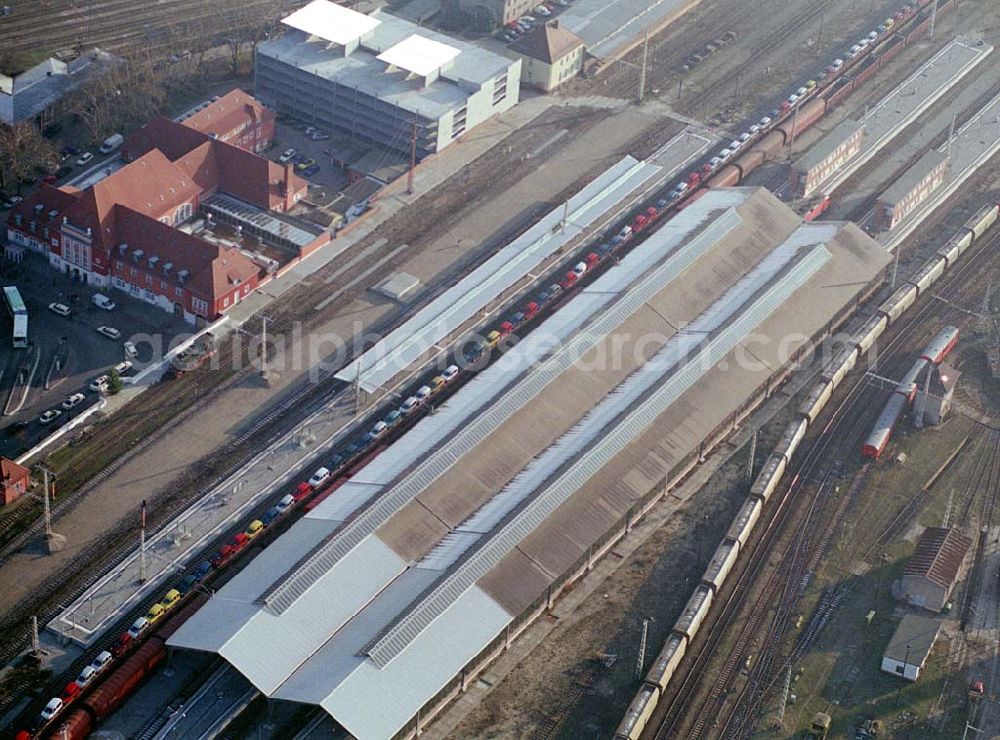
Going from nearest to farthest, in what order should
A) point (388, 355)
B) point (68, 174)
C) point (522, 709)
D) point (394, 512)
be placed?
point (522, 709) → point (394, 512) → point (388, 355) → point (68, 174)

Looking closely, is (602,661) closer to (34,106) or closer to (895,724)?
(895,724)

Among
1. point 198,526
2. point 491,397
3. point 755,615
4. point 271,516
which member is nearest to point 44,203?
point 198,526

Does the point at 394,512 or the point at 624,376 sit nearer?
the point at 394,512

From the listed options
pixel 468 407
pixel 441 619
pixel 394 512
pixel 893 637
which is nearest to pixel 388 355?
pixel 468 407

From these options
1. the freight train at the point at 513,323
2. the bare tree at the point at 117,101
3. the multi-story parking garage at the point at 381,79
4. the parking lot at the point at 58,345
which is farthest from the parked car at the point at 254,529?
the bare tree at the point at 117,101

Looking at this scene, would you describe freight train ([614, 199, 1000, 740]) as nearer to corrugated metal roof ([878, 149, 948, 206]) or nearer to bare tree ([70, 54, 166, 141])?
corrugated metal roof ([878, 149, 948, 206])

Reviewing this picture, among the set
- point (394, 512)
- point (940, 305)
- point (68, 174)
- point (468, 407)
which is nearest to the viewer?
point (394, 512)
